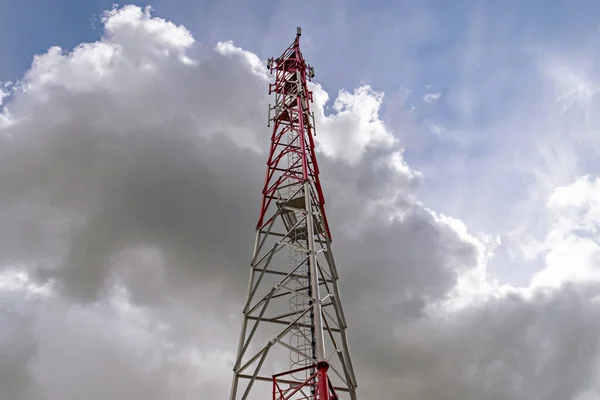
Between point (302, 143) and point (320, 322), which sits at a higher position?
point (302, 143)

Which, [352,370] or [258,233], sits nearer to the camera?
[352,370]

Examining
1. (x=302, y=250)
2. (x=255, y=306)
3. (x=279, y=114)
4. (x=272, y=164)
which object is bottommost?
(x=255, y=306)

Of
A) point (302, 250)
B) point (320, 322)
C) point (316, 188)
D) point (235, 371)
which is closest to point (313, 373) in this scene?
point (320, 322)

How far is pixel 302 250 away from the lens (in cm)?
2714

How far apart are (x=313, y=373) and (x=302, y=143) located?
16.7 metres

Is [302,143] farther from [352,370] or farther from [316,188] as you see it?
[352,370]

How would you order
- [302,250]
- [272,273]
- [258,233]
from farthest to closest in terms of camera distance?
[258,233] → [272,273] → [302,250]

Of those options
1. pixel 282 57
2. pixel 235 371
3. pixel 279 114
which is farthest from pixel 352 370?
pixel 282 57

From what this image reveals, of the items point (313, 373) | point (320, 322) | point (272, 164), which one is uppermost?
point (272, 164)

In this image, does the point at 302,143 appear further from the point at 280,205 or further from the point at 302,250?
the point at 302,250

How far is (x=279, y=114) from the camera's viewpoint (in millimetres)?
37812

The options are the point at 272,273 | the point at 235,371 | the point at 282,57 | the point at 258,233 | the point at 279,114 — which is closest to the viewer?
the point at 235,371

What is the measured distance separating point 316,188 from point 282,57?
A: 15597mm

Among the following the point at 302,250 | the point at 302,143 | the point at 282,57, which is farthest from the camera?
the point at 282,57
